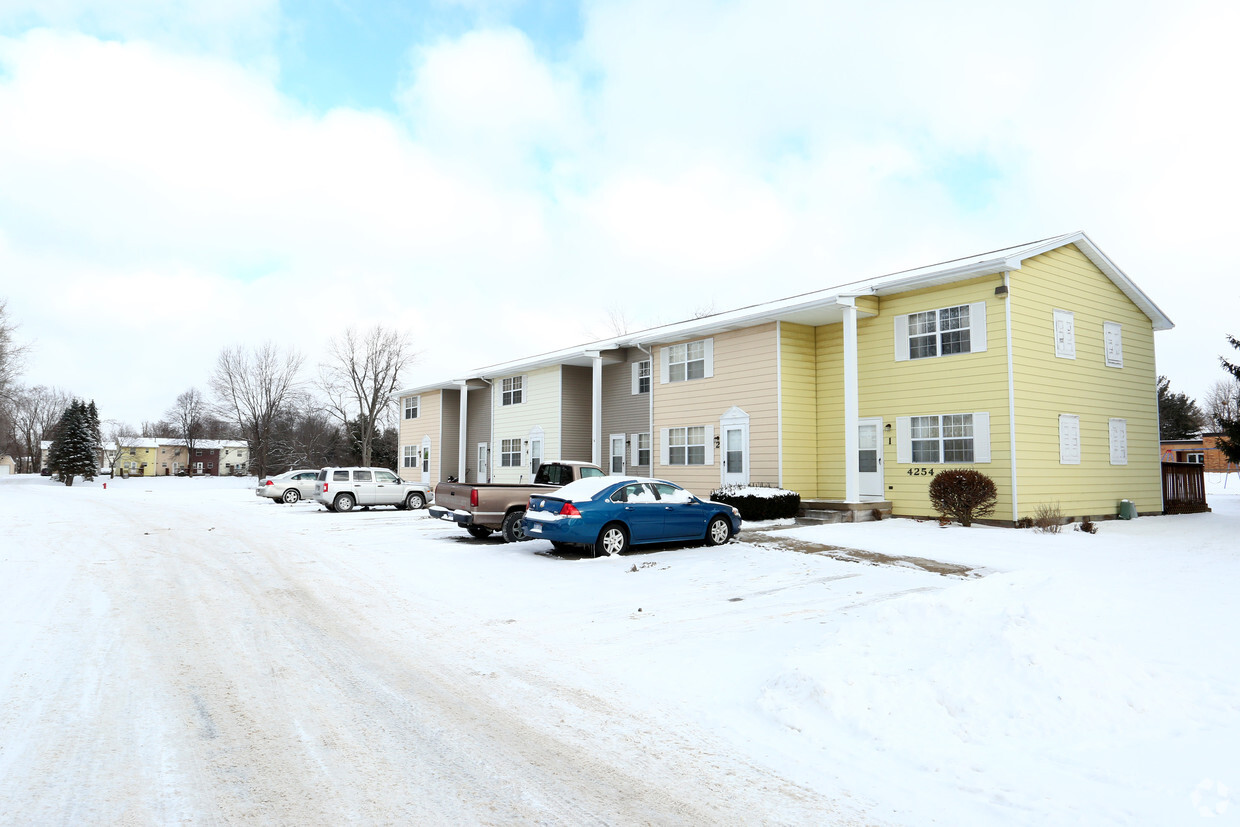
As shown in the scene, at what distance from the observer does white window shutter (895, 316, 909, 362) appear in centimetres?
1919

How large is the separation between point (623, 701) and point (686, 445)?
17.8 m

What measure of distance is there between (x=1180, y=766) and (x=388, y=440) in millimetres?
63833

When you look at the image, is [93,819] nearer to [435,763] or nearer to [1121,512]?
[435,763]

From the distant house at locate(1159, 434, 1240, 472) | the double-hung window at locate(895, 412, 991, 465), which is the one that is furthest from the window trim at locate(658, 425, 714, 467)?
the distant house at locate(1159, 434, 1240, 472)

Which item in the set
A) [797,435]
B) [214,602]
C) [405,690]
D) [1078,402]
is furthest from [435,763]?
[1078,402]

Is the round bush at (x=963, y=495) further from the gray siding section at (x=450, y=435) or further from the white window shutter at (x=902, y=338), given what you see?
the gray siding section at (x=450, y=435)

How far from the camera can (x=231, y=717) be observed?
5176 millimetres

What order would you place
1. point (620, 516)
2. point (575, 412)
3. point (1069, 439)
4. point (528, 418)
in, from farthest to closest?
point (528, 418) < point (575, 412) < point (1069, 439) < point (620, 516)

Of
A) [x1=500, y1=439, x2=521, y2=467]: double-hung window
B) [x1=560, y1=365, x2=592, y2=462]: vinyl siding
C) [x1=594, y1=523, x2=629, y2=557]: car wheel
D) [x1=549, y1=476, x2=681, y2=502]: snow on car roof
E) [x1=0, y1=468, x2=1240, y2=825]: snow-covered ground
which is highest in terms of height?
[x1=560, y1=365, x2=592, y2=462]: vinyl siding

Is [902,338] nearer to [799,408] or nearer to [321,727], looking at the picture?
[799,408]

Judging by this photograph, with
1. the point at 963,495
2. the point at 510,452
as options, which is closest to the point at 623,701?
the point at 963,495

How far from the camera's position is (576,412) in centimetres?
2900

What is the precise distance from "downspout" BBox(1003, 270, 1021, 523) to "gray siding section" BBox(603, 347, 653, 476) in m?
11.2

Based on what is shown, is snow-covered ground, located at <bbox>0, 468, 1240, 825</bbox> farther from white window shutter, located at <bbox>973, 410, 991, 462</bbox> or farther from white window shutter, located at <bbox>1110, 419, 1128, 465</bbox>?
white window shutter, located at <bbox>1110, 419, 1128, 465</bbox>
